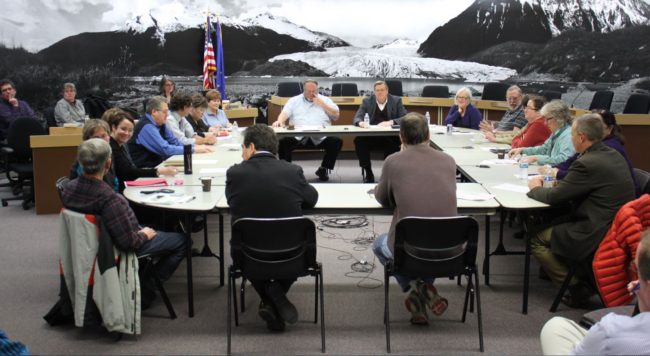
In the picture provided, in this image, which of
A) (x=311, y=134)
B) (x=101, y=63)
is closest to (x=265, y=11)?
(x=101, y=63)

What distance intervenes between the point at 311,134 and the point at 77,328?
4.23m

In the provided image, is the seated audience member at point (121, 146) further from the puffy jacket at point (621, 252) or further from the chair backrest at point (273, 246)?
the puffy jacket at point (621, 252)

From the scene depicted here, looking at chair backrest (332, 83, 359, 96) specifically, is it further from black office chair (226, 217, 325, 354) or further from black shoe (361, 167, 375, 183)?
black office chair (226, 217, 325, 354)

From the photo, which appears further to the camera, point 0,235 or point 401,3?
point 401,3

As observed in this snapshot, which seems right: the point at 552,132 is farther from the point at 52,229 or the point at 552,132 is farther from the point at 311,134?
the point at 52,229

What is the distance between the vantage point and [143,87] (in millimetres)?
12133

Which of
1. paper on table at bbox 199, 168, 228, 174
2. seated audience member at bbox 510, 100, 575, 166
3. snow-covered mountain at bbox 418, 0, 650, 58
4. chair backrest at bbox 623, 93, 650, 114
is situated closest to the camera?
paper on table at bbox 199, 168, 228, 174

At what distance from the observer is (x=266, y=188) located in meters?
3.41

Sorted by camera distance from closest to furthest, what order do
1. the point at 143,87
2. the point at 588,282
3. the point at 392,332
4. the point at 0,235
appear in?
the point at 392,332, the point at 588,282, the point at 0,235, the point at 143,87

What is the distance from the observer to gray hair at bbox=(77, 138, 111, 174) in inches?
131

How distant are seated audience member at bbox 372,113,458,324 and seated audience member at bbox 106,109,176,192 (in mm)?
1994

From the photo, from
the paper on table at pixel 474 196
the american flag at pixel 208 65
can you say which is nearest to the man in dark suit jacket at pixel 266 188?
the paper on table at pixel 474 196

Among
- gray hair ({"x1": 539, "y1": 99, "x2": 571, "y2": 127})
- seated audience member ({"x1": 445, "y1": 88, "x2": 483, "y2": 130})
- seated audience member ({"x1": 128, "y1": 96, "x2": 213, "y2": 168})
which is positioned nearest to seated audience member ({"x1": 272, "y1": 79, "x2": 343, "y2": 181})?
seated audience member ({"x1": 445, "y1": 88, "x2": 483, "y2": 130})

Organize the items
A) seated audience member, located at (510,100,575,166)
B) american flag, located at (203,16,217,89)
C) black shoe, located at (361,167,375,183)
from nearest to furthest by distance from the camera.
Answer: seated audience member, located at (510,100,575,166)
black shoe, located at (361,167,375,183)
american flag, located at (203,16,217,89)
